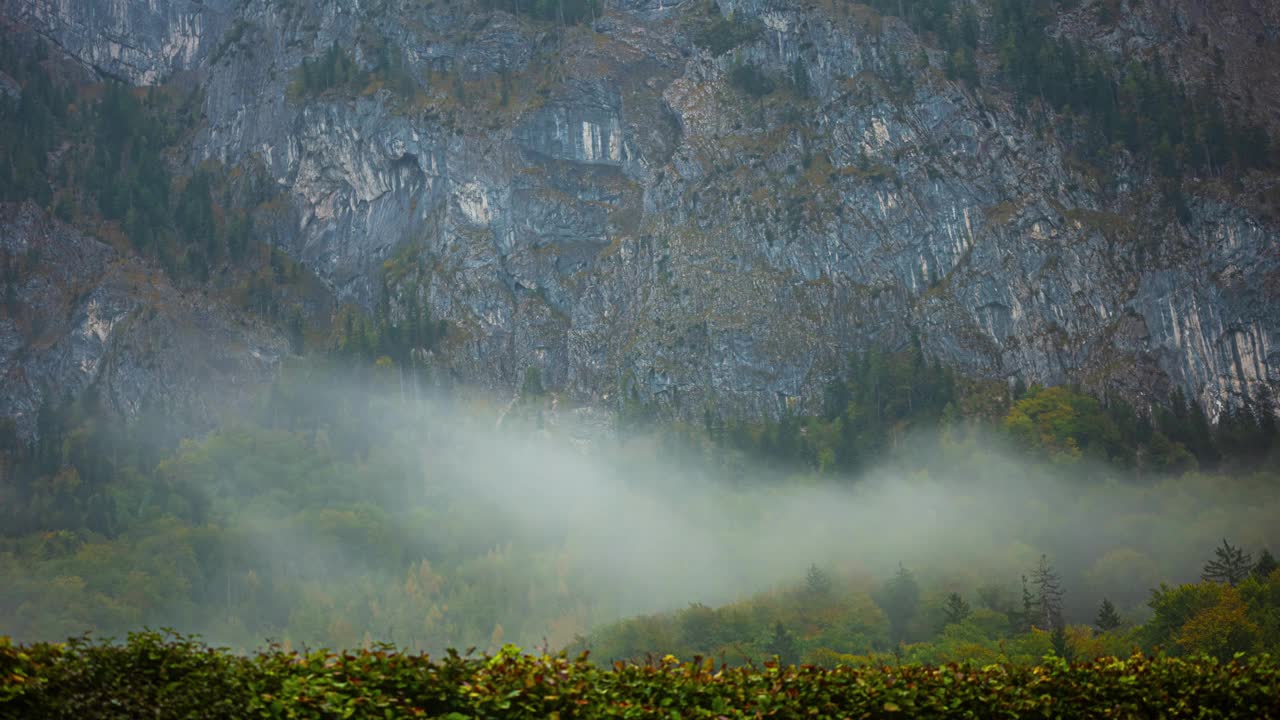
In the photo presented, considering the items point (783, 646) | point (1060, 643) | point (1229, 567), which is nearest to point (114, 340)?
point (783, 646)

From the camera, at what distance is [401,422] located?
175 metres

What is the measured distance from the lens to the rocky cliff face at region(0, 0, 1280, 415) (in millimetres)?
156500

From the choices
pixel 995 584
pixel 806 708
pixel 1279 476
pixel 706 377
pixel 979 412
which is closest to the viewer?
pixel 806 708

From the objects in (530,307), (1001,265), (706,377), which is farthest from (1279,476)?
(530,307)

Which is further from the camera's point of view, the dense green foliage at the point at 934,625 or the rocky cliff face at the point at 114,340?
the rocky cliff face at the point at 114,340

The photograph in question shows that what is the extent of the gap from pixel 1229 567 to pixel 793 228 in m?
85.0

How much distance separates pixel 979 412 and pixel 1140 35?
82.8 metres

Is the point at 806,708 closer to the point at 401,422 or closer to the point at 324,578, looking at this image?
the point at 324,578

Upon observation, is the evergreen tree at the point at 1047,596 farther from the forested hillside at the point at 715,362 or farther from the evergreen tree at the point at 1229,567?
the evergreen tree at the point at 1229,567

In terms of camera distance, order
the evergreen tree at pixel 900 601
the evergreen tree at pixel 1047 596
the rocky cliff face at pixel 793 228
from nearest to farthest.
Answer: the evergreen tree at pixel 1047 596 < the evergreen tree at pixel 900 601 < the rocky cliff face at pixel 793 228

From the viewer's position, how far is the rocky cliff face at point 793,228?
513 feet

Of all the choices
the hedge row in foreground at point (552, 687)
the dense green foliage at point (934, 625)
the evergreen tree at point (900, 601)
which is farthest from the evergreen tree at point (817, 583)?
the hedge row in foreground at point (552, 687)

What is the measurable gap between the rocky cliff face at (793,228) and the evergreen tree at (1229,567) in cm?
4624

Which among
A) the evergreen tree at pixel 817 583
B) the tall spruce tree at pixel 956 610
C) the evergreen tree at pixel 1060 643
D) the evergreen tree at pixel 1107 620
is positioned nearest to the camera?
the evergreen tree at pixel 1060 643
